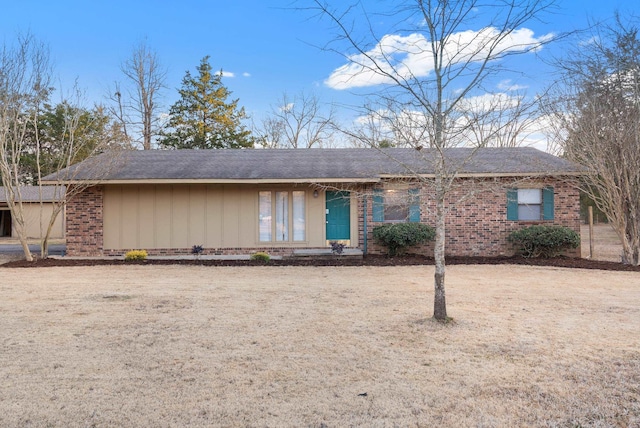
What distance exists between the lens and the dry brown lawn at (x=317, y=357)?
115 inches

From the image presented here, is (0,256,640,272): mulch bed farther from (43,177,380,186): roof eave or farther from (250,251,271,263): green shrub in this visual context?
(43,177,380,186): roof eave

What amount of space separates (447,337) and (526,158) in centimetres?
1063

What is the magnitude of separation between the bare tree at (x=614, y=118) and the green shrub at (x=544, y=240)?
1.15 metres

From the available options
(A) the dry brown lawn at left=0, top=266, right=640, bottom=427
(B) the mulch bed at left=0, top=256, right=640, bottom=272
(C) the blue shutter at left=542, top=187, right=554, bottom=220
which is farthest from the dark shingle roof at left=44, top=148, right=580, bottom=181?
(A) the dry brown lawn at left=0, top=266, right=640, bottom=427

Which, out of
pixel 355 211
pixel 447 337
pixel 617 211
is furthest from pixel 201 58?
pixel 447 337

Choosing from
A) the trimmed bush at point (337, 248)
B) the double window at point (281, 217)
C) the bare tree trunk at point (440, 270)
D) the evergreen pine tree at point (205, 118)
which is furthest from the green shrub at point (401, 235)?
the evergreen pine tree at point (205, 118)

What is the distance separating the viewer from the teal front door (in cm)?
1275

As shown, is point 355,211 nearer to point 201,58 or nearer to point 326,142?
point 326,142

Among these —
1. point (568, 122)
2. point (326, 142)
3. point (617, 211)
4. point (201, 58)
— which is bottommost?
point (617, 211)

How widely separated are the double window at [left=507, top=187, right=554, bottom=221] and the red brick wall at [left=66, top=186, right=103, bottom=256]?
1233cm

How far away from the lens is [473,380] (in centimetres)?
347

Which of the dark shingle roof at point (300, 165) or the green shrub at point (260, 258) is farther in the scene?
the dark shingle roof at point (300, 165)

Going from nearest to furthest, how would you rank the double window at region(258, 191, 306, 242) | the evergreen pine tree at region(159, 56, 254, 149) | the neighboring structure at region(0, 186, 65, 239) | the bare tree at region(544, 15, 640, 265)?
the bare tree at region(544, 15, 640, 265) < the double window at region(258, 191, 306, 242) < the neighboring structure at region(0, 186, 65, 239) < the evergreen pine tree at region(159, 56, 254, 149)

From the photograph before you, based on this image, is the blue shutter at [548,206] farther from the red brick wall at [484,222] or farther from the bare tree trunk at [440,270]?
the bare tree trunk at [440,270]
